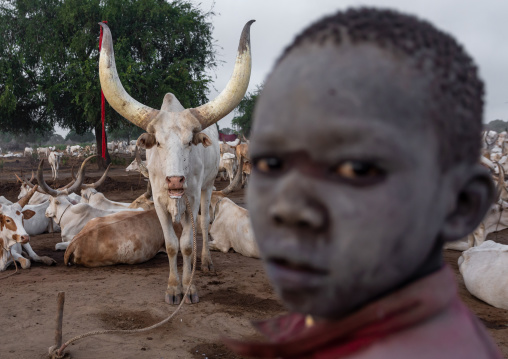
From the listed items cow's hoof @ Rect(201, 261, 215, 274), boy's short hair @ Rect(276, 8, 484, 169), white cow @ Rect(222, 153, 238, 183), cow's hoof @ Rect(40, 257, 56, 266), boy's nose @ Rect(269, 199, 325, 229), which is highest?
boy's short hair @ Rect(276, 8, 484, 169)

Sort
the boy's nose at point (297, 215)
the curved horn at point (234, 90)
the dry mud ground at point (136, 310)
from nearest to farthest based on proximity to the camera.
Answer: the boy's nose at point (297, 215) → the dry mud ground at point (136, 310) → the curved horn at point (234, 90)

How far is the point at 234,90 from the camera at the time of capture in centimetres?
482

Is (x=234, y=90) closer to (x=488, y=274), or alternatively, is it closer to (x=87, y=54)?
(x=488, y=274)

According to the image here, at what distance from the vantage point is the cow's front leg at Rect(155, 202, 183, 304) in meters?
4.99

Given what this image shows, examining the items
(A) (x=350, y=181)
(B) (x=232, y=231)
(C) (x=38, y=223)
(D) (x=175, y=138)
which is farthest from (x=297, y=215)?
(C) (x=38, y=223)

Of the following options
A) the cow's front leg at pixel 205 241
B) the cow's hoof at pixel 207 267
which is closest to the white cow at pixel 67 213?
the cow's front leg at pixel 205 241

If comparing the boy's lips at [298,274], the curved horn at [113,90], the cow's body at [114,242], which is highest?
the curved horn at [113,90]

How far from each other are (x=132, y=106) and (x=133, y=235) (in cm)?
256

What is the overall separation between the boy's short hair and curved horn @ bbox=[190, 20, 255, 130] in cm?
394

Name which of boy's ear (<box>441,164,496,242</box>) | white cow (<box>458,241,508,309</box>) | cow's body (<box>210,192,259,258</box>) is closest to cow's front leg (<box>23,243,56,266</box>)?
cow's body (<box>210,192,259,258</box>)

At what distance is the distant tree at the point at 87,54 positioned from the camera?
1767 cm

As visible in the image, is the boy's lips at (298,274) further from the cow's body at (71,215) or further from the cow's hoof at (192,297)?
the cow's body at (71,215)

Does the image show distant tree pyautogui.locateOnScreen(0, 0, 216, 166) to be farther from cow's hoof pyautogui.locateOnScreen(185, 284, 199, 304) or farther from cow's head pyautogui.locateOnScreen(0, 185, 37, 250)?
cow's hoof pyautogui.locateOnScreen(185, 284, 199, 304)

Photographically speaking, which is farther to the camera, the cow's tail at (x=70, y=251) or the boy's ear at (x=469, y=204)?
the cow's tail at (x=70, y=251)
